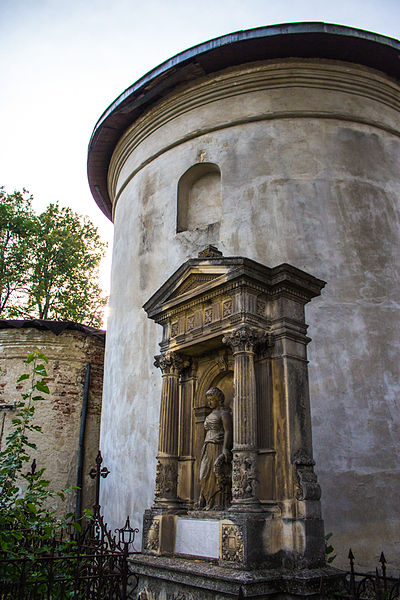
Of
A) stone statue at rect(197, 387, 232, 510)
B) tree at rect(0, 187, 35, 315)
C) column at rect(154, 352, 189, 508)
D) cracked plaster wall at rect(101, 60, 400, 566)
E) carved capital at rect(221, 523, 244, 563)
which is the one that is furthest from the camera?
tree at rect(0, 187, 35, 315)

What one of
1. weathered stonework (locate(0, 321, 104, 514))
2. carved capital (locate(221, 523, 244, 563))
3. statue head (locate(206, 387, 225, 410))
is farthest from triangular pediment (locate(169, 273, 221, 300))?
weathered stonework (locate(0, 321, 104, 514))

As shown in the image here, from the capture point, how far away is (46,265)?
19984 mm

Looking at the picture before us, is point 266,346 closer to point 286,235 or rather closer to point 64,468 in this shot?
point 286,235

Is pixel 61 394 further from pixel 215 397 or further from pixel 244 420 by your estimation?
pixel 244 420

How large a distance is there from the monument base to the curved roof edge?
909 cm

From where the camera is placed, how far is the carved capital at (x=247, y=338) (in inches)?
240

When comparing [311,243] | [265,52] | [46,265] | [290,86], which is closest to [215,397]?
[311,243]

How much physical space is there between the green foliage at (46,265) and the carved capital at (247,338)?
14191 mm

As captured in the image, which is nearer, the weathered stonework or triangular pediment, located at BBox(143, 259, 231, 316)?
triangular pediment, located at BBox(143, 259, 231, 316)

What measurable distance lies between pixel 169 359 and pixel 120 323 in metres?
4.43

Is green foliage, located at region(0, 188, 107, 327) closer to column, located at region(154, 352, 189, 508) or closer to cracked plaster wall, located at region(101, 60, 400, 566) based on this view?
cracked plaster wall, located at region(101, 60, 400, 566)

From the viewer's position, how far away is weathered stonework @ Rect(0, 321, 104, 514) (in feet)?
41.9

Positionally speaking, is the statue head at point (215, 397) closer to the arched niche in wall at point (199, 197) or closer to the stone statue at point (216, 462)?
the stone statue at point (216, 462)

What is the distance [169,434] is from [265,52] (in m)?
7.69
